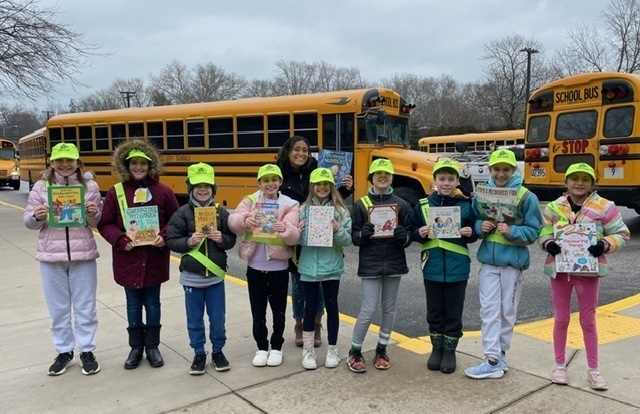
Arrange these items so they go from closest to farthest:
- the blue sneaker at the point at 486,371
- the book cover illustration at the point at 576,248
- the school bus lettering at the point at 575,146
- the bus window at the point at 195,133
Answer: the book cover illustration at the point at 576,248, the blue sneaker at the point at 486,371, the school bus lettering at the point at 575,146, the bus window at the point at 195,133

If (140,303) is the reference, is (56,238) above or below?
above

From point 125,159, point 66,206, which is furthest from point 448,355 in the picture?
point 66,206

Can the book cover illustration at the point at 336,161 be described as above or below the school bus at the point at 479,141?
below

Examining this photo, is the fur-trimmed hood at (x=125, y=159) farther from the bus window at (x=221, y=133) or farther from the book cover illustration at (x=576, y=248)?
the bus window at (x=221, y=133)

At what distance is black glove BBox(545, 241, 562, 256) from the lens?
3.50 metres

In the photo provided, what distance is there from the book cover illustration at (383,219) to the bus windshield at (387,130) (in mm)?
6631

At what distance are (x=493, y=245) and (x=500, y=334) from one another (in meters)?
0.64

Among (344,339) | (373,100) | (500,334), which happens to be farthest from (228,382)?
(373,100)

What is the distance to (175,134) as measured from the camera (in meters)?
12.8

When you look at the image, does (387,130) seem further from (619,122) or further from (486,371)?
(486,371)

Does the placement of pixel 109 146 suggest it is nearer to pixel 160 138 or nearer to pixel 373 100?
pixel 160 138

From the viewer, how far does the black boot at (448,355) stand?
3.75 metres

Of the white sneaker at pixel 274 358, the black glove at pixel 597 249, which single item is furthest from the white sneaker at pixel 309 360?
the black glove at pixel 597 249

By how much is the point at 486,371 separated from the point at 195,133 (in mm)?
10090
